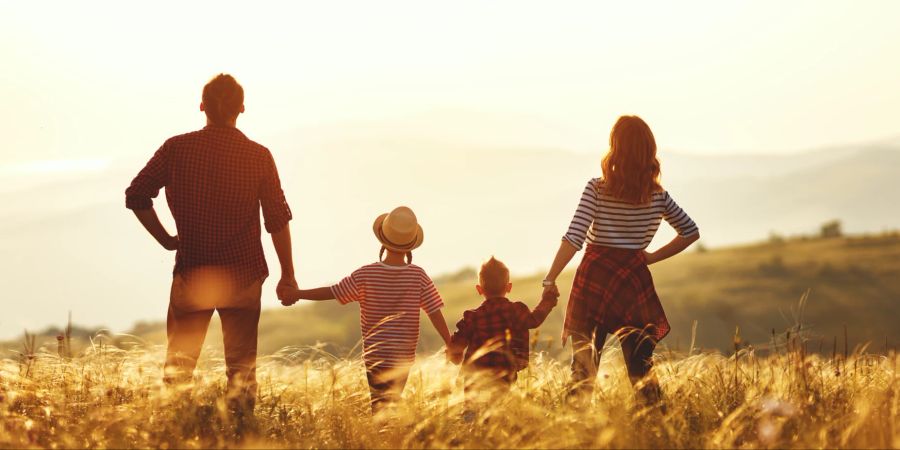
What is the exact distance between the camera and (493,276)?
6188 millimetres

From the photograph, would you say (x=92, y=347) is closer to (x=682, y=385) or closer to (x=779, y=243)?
(x=682, y=385)

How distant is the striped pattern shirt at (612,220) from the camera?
6.29 meters

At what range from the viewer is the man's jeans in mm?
6266

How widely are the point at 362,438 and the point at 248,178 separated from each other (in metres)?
1.98

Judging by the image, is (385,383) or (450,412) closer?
(450,412)

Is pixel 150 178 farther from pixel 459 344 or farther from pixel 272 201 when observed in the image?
pixel 459 344

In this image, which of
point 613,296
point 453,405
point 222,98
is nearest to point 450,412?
point 453,405

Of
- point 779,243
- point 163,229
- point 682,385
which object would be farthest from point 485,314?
A: point 779,243

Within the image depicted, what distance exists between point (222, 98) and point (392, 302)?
1.76 m

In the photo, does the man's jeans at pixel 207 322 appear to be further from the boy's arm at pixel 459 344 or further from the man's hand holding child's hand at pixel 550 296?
the man's hand holding child's hand at pixel 550 296

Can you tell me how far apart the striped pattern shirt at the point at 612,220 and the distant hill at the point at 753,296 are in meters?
31.6

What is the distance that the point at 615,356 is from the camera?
8.24 meters

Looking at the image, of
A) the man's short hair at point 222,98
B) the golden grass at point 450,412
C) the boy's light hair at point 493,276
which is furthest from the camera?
the man's short hair at point 222,98

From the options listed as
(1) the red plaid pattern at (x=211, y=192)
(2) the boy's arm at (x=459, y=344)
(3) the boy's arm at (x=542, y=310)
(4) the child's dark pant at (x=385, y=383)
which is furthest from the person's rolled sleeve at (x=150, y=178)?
(3) the boy's arm at (x=542, y=310)
